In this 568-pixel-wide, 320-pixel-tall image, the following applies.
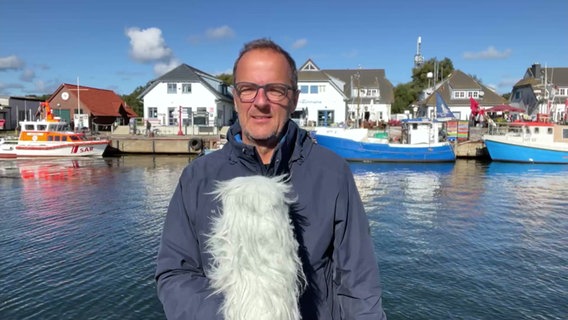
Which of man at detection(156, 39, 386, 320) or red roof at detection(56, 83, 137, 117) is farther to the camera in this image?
red roof at detection(56, 83, 137, 117)

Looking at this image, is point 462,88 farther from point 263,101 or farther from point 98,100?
point 263,101

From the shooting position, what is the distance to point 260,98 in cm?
190

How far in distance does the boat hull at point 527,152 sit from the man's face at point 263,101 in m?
34.0

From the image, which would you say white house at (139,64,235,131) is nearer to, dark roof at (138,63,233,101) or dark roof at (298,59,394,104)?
dark roof at (138,63,233,101)

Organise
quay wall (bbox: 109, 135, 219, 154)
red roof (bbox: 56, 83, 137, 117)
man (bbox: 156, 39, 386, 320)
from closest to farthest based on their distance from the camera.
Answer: man (bbox: 156, 39, 386, 320), quay wall (bbox: 109, 135, 219, 154), red roof (bbox: 56, 83, 137, 117)

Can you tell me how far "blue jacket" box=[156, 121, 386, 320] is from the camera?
183 centimetres

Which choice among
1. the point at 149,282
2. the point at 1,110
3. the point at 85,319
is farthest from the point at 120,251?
the point at 1,110

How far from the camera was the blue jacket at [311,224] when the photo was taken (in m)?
1.83

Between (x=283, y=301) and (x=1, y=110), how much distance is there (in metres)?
62.8

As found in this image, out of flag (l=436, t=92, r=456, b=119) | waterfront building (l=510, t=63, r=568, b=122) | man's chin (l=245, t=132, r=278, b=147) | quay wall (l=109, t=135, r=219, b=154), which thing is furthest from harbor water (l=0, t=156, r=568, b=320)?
waterfront building (l=510, t=63, r=568, b=122)

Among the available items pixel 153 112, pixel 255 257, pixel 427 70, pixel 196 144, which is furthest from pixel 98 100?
pixel 427 70

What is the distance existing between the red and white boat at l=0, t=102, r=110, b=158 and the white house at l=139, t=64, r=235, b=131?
38.6 feet

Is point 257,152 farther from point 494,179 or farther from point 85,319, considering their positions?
point 494,179

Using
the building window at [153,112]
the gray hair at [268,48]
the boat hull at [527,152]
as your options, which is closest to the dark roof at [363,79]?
the building window at [153,112]
